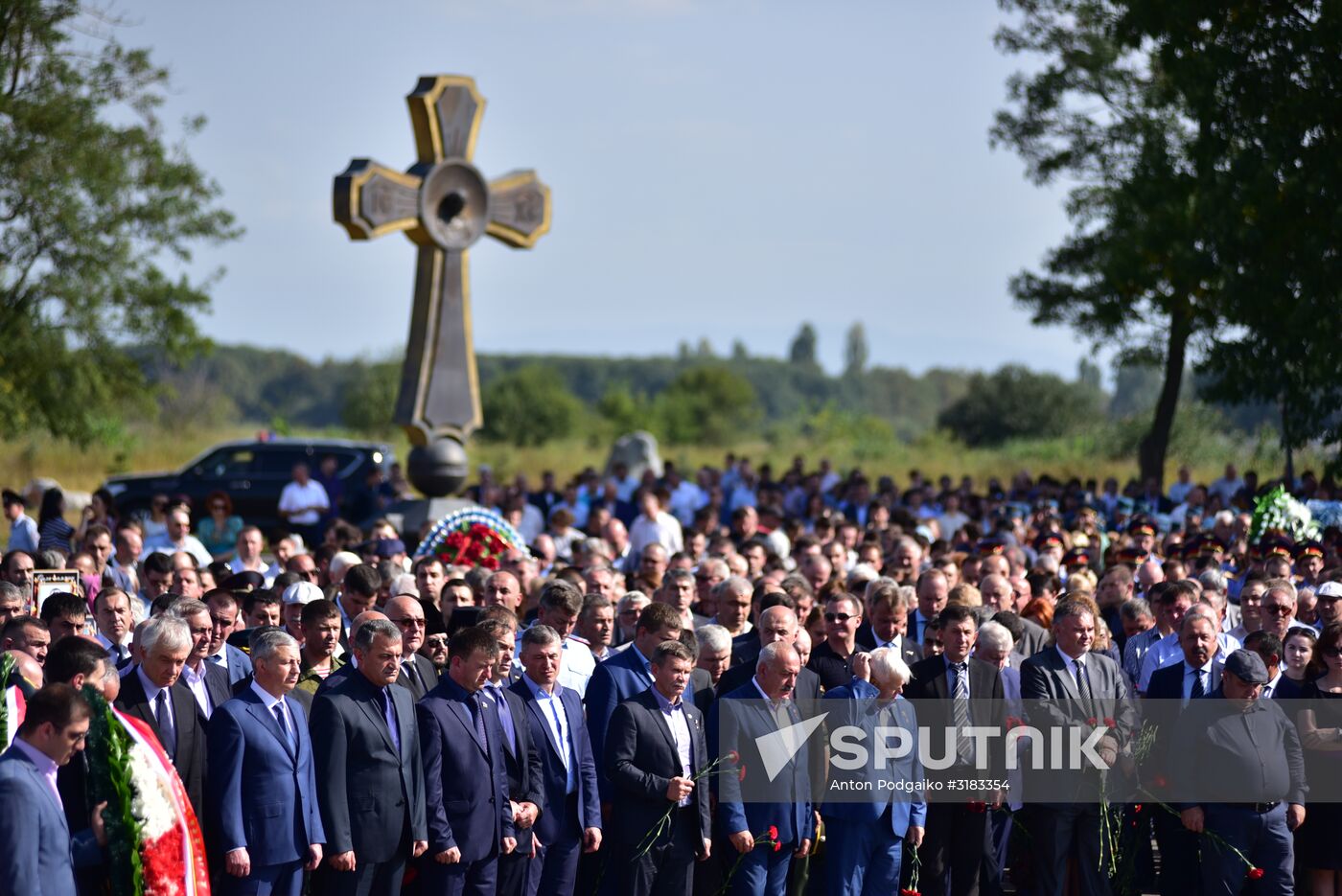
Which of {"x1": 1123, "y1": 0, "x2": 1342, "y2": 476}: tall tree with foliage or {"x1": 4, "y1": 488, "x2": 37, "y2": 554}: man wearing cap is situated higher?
{"x1": 1123, "y1": 0, "x2": 1342, "y2": 476}: tall tree with foliage

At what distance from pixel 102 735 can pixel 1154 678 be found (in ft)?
19.3

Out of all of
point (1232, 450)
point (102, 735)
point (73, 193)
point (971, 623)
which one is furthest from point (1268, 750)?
point (1232, 450)

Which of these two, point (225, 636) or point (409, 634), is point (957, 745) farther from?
point (225, 636)

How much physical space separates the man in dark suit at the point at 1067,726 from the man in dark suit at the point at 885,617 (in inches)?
32.5

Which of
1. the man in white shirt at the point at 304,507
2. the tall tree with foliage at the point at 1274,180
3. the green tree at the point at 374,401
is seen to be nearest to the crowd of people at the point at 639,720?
the tall tree with foliage at the point at 1274,180

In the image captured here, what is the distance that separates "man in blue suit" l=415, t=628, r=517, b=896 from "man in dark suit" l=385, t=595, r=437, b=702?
15.2 inches

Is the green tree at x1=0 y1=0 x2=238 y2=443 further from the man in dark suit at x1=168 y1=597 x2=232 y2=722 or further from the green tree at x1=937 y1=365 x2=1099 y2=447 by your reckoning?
the green tree at x1=937 y1=365 x2=1099 y2=447

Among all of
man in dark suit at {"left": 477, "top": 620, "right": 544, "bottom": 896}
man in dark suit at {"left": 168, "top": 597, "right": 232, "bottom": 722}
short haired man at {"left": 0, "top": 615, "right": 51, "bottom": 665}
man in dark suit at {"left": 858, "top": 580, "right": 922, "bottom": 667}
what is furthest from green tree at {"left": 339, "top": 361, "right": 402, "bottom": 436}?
short haired man at {"left": 0, "top": 615, "right": 51, "bottom": 665}

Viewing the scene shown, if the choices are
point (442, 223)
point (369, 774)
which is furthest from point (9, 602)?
point (442, 223)

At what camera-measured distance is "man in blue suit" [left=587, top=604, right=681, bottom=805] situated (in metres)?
8.75

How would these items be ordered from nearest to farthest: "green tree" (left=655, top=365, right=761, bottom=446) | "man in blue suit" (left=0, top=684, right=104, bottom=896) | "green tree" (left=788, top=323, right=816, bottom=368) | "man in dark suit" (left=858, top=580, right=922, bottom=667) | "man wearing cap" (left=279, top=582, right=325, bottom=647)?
"man in blue suit" (left=0, top=684, right=104, bottom=896), "man in dark suit" (left=858, top=580, right=922, bottom=667), "man wearing cap" (left=279, top=582, right=325, bottom=647), "green tree" (left=655, top=365, right=761, bottom=446), "green tree" (left=788, top=323, right=816, bottom=368)

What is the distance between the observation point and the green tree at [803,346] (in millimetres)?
152250

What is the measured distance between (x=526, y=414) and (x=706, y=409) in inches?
527

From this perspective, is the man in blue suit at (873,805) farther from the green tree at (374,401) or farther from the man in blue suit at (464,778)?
the green tree at (374,401)
